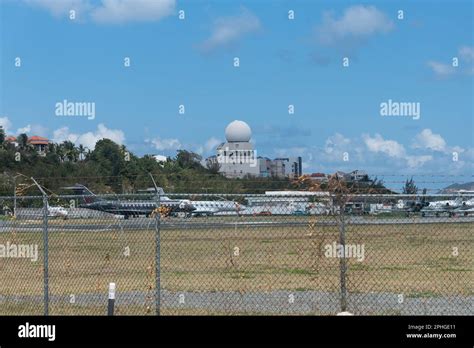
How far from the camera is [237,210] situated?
14188 mm

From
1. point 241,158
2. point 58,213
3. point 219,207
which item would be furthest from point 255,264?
point 241,158

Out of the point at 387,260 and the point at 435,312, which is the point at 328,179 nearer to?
the point at 435,312

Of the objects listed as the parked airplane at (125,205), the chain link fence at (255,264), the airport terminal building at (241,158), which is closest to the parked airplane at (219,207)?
the chain link fence at (255,264)

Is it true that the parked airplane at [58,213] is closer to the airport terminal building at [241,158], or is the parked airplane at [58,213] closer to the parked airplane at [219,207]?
the parked airplane at [219,207]

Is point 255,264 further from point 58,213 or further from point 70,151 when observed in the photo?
point 70,151

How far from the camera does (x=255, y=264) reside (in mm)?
22641

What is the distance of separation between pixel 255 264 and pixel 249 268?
3.29 feet

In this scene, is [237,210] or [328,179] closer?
[328,179]

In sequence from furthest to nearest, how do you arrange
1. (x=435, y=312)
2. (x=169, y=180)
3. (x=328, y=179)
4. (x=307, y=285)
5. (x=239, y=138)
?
(x=239, y=138), (x=169, y=180), (x=307, y=285), (x=435, y=312), (x=328, y=179)

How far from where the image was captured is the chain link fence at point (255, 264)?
14.0 metres

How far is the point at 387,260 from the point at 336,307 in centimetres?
892

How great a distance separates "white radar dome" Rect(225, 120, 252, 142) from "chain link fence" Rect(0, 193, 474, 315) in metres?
63.9

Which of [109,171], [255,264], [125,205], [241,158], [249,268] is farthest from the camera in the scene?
[241,158]
